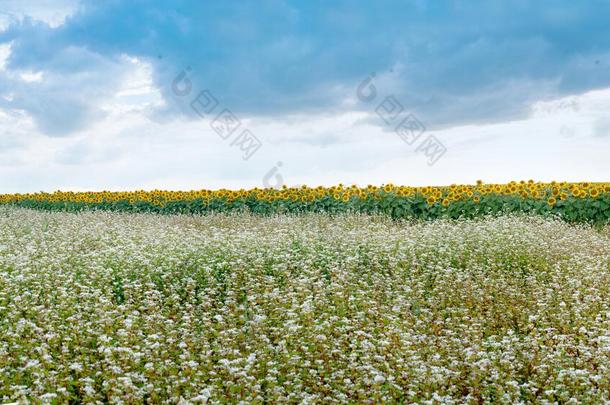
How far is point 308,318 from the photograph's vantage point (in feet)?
22.4

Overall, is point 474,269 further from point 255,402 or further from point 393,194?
point 393,194

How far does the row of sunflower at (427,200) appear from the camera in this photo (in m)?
17.4

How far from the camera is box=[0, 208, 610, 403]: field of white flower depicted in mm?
5453

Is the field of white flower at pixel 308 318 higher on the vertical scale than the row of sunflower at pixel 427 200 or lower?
lower

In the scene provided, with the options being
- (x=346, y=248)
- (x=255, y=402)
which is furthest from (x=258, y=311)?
(x=346, y=248)

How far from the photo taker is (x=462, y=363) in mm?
5980

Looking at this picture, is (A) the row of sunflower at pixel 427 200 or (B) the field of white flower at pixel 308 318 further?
(A) the row of sunflower at pixel 427 200

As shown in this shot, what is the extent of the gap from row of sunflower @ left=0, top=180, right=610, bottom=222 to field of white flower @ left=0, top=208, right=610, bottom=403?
4.22 metres

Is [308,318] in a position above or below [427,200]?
below

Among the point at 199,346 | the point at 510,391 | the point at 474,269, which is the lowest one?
the point at 510,391

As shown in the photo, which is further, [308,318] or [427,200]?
[427,200]

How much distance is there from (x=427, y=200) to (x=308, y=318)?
11967mm

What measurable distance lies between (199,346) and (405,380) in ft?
6.54

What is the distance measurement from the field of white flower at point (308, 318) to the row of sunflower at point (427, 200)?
4.22 m
